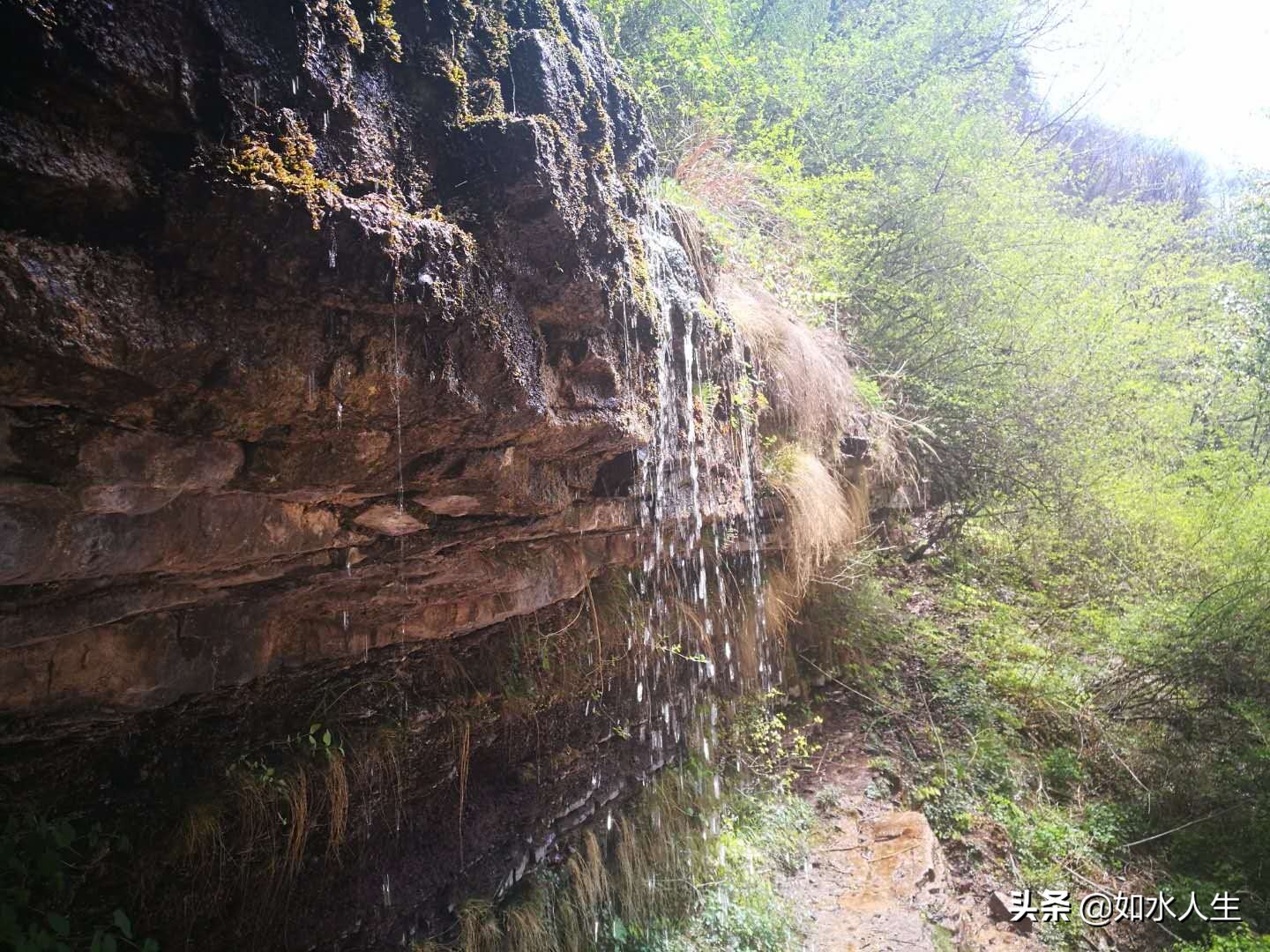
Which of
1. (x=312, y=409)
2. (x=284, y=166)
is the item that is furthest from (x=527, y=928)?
(x=284, y=166)

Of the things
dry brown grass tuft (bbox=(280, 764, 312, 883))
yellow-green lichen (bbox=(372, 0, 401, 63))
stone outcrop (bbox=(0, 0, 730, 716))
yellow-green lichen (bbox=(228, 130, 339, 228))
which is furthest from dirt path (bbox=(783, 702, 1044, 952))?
yellow-green lichen (bbox=(372, 0, 401, 63))

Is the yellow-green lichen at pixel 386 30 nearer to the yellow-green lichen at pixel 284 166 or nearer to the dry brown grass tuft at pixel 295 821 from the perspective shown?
the yellow-green lichen at pixel 284 166

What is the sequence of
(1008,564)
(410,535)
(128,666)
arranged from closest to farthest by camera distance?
1. (128,666)
2. (410,535)
3. (1008,564)

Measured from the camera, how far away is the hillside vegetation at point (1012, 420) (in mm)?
5281

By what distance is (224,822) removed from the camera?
247cm

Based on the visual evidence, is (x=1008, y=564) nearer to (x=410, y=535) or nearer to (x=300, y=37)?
(x=410, y=535)

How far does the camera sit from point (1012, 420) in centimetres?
675

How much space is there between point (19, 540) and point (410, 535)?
1.07m

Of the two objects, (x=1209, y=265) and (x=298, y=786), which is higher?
(x=1209, y=265)

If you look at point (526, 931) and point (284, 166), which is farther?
point (526, 931)

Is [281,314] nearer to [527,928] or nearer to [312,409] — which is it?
[312,409]

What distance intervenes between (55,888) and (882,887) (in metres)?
4.22

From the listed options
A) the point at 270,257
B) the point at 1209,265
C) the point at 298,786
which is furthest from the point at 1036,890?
the point at 1209,265

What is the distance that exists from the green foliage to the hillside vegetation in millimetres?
4368
